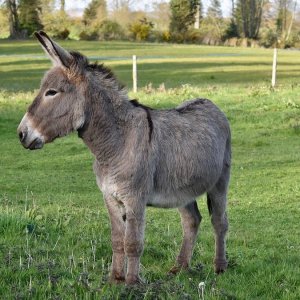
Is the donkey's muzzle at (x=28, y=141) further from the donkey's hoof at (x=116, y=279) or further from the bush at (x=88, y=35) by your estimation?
the bush at (x=88, y=35)

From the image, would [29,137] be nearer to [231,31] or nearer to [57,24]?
[57,24]

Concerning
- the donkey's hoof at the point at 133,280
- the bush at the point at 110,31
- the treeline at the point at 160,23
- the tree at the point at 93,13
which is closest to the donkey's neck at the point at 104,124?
the donkey's hoof at the point at 133,280

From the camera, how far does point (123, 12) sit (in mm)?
90812

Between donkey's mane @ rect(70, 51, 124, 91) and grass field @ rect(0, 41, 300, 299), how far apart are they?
1653 mm

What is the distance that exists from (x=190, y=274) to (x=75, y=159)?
822 cm

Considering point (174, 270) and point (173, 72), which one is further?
point (173, 72)

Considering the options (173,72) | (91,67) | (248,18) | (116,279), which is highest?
(91,67)

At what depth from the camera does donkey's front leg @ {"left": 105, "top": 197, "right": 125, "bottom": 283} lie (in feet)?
16.3

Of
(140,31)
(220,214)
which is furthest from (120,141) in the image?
(140,31)

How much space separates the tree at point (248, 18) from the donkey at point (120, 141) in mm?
84045

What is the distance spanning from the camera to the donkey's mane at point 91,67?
480 centimetres

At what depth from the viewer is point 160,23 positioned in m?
92.5

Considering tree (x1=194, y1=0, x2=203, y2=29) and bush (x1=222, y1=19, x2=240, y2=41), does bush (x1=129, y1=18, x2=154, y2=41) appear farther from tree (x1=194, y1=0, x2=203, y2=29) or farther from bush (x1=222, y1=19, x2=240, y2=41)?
bush (x1=222, y1=19, x2=240, y2=41)

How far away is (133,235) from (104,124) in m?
0.96
